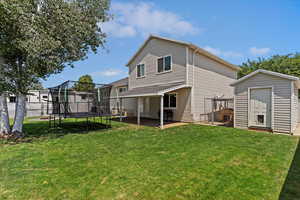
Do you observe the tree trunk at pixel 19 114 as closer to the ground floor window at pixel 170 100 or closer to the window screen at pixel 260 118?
the ground floor window at pixel 170 100

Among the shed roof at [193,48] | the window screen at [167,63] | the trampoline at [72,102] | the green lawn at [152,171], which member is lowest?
the green lawn at [152,171]

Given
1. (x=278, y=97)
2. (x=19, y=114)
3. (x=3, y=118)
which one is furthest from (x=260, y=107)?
(x=3, y=118)

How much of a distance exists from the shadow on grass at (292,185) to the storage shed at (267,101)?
14.6ft

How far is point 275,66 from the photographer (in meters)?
21.6

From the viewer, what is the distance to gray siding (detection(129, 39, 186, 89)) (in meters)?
11.4

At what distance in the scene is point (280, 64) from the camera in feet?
69.1

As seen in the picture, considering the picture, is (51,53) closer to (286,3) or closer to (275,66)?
(286,3)

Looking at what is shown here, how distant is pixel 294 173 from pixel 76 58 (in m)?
9.44

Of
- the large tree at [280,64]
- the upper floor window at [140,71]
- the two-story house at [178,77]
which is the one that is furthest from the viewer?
the large tree at [280,64]

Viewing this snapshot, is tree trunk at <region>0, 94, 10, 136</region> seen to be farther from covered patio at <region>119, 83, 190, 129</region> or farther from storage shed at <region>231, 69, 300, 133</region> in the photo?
storage shed at <region>231, 69, 300, 133</region>

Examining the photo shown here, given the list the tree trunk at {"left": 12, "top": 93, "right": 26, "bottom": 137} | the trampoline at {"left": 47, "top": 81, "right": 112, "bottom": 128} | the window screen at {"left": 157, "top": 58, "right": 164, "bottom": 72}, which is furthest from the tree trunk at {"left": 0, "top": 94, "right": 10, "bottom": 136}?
the window screen at {"left": 157, "top": 58, "right": 164, "bottom": 72}

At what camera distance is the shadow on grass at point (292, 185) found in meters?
2.74

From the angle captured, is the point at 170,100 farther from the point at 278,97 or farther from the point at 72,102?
the point at 72,102

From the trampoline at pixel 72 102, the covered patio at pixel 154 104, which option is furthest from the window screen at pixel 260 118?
the trampoline at pixel 72 102
